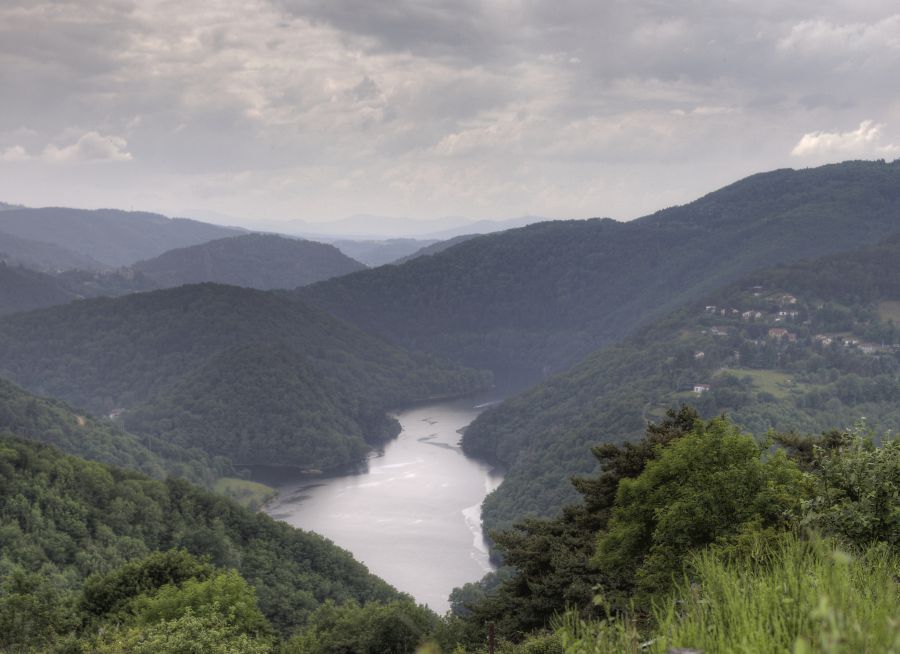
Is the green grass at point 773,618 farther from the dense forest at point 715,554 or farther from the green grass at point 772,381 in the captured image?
the green grass at point 772,381

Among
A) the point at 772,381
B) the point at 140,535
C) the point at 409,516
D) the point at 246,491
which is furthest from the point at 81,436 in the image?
the point at 772,381

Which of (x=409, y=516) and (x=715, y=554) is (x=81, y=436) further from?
(x=715, y=554)

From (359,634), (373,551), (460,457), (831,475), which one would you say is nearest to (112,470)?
(373,551)

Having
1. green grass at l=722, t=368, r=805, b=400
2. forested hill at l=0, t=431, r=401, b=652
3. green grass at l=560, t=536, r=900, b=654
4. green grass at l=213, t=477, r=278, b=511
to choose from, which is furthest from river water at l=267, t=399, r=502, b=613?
green grass at l=560, t=536, r=900, b=654

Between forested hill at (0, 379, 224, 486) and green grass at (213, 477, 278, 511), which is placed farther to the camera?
green grass at (213, 477, 278, 511)

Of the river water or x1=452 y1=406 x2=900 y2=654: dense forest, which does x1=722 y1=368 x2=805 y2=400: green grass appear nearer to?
the river water

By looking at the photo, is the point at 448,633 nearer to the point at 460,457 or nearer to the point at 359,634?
the point at 359,634

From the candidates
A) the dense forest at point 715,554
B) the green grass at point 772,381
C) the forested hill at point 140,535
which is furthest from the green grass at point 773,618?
Answer: the green grass at point 772,381
